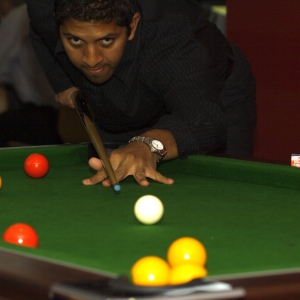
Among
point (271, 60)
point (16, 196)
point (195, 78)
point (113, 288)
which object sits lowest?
point (113, 288)

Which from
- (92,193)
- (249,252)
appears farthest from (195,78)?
(249,252)

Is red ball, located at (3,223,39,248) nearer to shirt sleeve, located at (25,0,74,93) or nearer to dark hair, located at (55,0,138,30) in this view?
dark hair, located at (55,0,138,30)

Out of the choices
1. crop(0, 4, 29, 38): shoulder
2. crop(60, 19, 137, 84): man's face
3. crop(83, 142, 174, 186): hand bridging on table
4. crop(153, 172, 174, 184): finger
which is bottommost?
crop(153, 172, 174, 184): finger

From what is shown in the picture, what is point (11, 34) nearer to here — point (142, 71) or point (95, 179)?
point (142, 71)

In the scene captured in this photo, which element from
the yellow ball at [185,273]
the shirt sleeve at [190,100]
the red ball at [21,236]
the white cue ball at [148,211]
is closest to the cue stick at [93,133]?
the shirt sleeve at [190,100]

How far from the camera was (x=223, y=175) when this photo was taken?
9.16 feet

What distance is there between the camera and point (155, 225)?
81.3 inches

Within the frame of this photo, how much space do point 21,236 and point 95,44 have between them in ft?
4.49

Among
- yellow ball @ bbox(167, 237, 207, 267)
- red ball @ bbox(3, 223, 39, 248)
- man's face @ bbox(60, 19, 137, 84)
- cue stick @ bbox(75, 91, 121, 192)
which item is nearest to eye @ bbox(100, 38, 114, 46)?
man's face @ bbox(60, 19, 137, 84)

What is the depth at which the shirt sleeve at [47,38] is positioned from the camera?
3.52 meters

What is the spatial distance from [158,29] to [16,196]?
104 cm

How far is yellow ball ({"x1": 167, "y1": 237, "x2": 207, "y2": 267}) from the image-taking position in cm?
153

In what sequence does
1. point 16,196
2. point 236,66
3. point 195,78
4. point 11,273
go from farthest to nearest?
point 236,66, point 195,78, point 16,196, point 11,273

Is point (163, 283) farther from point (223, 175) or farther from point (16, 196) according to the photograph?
point (223, 175)
